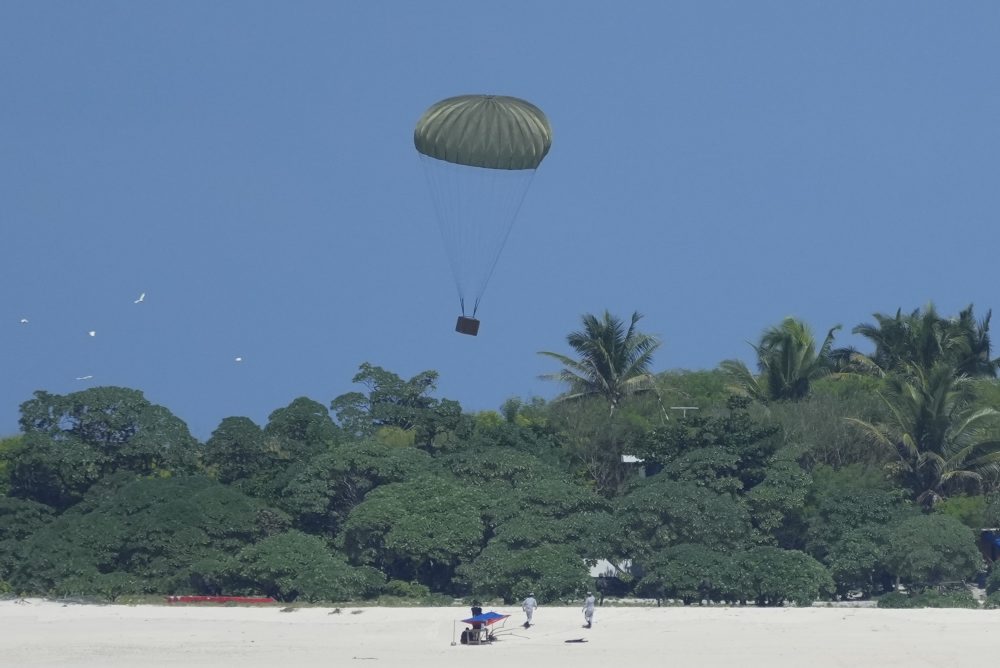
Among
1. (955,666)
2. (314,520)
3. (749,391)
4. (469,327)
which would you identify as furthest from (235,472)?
(955,666)

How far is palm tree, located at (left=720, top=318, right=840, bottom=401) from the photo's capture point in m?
47.6

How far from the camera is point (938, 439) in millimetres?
40938

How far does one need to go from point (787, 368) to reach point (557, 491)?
13104 mm

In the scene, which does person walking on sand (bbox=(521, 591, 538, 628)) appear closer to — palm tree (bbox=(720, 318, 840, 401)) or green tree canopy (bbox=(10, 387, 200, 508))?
green tree canopy (bbox=(10, 387, 200, 508))

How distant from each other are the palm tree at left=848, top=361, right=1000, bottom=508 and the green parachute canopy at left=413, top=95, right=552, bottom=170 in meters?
12.9

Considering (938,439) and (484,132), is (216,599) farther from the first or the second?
(938,439)

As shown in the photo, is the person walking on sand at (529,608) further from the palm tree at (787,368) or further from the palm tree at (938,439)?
the palm tree at (787,368)

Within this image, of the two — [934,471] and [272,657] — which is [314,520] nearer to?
[272,657]

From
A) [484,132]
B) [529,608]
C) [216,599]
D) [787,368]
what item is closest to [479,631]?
[529,608]

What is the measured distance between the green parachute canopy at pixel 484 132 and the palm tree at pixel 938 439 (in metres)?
12.9

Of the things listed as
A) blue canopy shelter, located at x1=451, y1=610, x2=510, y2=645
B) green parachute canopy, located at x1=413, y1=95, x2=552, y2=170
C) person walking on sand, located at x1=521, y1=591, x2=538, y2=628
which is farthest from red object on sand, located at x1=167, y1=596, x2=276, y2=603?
green parachute canopy, located at x1=413, y1=95, x2=552, y2=170

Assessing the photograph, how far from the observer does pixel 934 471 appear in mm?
40938

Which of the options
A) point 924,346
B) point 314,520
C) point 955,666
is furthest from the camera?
point 924,346

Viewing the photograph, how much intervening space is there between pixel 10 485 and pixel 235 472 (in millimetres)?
5893
